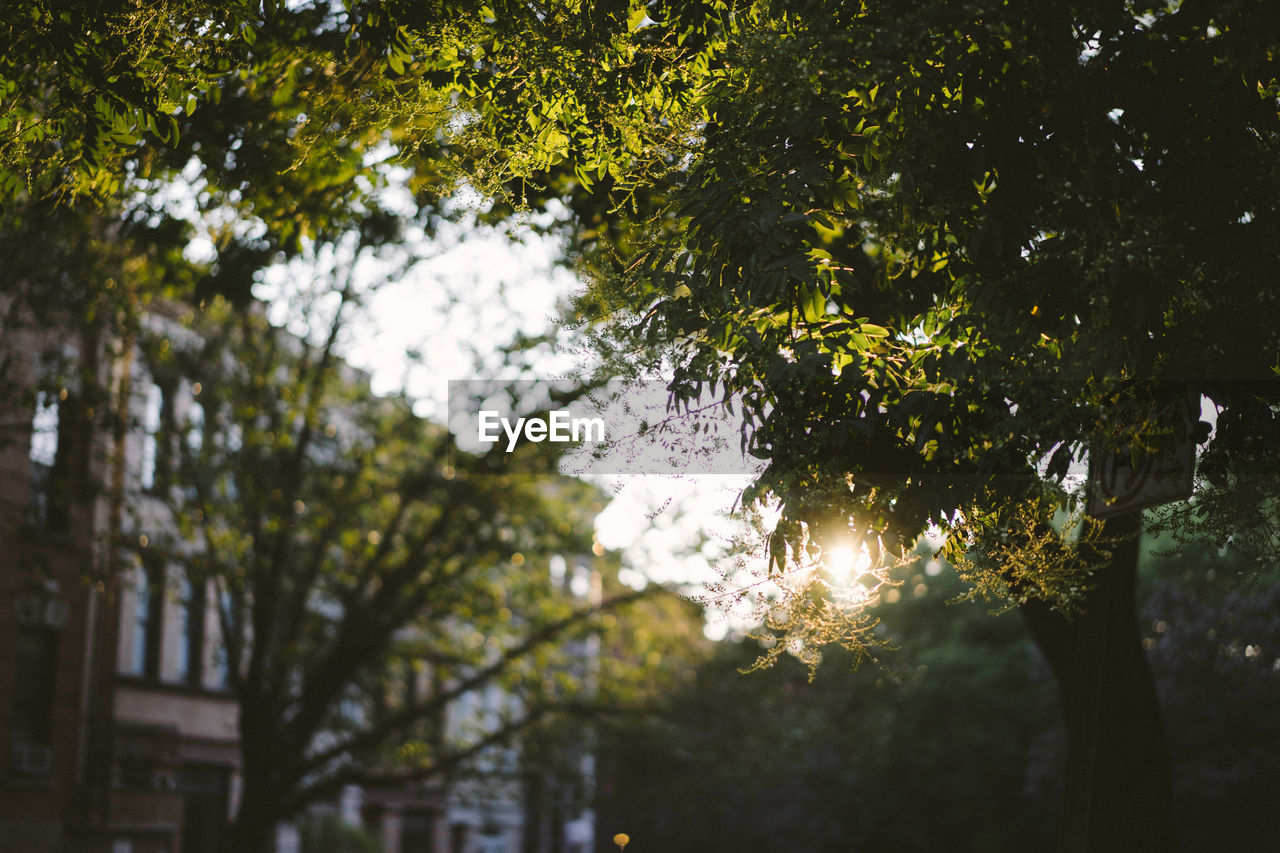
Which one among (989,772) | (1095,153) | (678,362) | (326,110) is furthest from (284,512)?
(989,772)

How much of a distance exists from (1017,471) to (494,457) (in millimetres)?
11602

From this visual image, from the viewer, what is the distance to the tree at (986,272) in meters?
5.38

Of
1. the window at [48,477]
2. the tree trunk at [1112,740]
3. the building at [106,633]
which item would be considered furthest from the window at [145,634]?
the tree trunk at [1112,740]

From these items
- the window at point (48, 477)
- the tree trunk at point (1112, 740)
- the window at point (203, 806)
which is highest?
the window at point (48, 477)

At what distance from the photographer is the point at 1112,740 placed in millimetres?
6520

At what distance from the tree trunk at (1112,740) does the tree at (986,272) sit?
1.0 inches

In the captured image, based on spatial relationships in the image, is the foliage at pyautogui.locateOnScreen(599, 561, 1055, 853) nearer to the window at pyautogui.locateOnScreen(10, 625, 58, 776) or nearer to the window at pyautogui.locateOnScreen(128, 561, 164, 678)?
the window at pyautogui.locateOnScreen(128, 561, 164, 678)

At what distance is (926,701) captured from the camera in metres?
31.3

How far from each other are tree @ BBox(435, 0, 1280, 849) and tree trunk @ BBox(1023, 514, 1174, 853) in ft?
0.09

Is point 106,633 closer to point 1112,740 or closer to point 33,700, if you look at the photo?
point 33,700

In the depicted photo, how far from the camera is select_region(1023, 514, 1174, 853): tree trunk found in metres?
6.35

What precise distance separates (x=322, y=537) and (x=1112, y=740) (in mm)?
14575

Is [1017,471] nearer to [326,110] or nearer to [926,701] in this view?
[326,110]

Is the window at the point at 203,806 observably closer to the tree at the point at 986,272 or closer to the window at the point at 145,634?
the window at the point at 145,634
